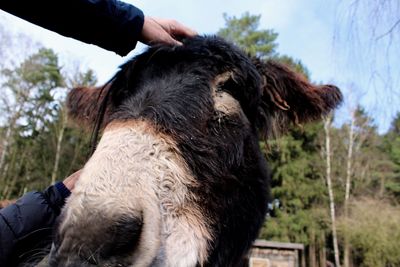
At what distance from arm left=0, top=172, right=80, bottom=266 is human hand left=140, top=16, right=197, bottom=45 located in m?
1.44

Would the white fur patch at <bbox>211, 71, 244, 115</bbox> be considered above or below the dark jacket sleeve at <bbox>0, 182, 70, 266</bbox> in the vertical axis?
above

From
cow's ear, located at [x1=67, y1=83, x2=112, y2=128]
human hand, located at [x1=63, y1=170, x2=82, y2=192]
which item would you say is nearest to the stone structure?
cow's ear, located at [x1=67, y1=83, x2=112, y2=128]

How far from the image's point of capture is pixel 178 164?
229 cm

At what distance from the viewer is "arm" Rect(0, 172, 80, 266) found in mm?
2873

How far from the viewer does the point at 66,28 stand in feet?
8.12

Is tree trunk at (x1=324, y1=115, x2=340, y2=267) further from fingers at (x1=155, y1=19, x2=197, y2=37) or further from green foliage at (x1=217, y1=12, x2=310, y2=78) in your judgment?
fingers at (x1=155, y1=19, x2=197, y2=37)

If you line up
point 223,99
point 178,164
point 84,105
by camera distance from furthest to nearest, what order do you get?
point 84,105, point 223,99, point 178,164

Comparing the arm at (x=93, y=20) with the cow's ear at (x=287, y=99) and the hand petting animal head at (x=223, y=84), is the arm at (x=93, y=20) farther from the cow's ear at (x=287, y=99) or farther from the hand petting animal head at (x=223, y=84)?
the cow's ear at (x=287, y=99)

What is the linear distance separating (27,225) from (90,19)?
1552mm

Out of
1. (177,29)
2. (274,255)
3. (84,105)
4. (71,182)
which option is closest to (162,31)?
(177,29)

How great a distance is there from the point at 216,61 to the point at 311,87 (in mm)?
1342

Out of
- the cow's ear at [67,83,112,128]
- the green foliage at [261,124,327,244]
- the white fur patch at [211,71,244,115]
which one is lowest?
the white fur patch at [211,71,244,115]

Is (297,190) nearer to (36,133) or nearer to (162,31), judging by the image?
(36,133)

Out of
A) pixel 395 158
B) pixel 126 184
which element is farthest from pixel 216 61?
pixel 395 158
